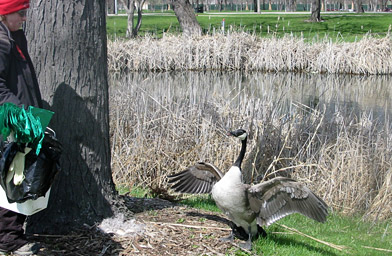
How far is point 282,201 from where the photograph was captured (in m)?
5.03

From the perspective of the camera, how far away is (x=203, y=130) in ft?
26.6

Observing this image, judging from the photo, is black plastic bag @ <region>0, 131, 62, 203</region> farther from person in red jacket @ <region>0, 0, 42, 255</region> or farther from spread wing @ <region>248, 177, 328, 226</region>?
spread wing @ <region>248, 177, 328, 226</region>

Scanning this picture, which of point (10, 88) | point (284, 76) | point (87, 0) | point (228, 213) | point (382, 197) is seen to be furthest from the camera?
point (284, 76)

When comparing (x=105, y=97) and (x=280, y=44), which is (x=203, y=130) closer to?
(x=105, y=97)

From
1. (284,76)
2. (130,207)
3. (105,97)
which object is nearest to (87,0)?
(105,97)

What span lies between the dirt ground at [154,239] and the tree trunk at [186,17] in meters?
19.4

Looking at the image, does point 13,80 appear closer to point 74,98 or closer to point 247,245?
point 74,98

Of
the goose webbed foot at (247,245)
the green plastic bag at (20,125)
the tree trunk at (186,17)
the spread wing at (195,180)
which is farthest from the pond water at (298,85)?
the green plastic bag at (20,125)

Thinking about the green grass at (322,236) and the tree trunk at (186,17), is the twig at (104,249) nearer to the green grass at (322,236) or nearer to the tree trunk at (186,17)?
the green grass at (322,236)

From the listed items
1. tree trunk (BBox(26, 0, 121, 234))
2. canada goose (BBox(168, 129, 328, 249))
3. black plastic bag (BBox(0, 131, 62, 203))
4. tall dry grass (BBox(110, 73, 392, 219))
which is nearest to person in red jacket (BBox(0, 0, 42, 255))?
tree trunk (BBox(26, 0, 121, 234))

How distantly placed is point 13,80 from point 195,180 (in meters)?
2.46

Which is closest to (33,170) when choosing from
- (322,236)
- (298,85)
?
(322,236)

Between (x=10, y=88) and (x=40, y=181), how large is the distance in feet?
2.99

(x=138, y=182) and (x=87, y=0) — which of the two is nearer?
(x=87, y=0)
